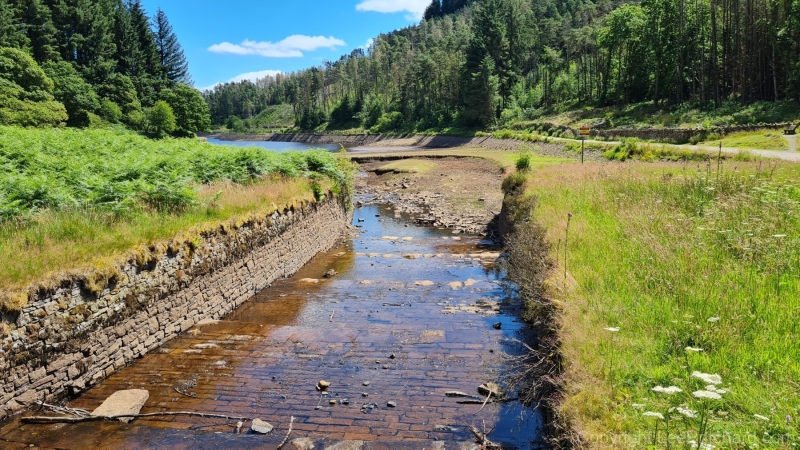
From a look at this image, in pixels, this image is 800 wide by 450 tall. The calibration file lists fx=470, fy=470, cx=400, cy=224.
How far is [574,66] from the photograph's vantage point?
Result: 88.4 meters

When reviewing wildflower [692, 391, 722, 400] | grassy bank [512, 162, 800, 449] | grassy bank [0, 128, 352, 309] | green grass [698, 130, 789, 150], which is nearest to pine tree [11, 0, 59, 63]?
grassy bank [0, 128, 352, 309]

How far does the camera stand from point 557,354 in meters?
6.50

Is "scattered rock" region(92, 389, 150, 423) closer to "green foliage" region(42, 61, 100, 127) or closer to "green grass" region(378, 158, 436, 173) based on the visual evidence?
"green grass" region(378, 158, 436, 173)

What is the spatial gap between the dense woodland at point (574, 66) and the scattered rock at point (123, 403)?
1875 inches

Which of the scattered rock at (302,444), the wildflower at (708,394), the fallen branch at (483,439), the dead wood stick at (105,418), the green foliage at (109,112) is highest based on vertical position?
the green foliage at (109,112)

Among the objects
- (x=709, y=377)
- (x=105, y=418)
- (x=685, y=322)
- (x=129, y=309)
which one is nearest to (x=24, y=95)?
(x=129, y=309)

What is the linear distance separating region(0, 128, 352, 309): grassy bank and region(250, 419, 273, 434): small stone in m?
4.12

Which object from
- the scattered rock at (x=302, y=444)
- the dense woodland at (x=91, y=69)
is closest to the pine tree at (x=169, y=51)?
the dense woodland at (x=91, y=69)

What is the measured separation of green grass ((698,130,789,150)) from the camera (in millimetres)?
24898

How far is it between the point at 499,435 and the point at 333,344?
411 centimetres

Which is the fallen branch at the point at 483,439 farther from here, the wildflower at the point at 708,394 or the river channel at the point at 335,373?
the wildflower at the point at 708,394

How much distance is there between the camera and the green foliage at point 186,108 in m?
51.5

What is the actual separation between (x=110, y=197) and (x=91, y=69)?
61076mm

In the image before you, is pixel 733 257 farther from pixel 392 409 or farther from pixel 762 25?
pixel 762 25
